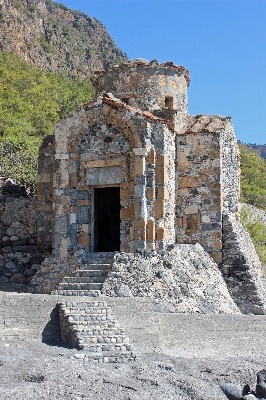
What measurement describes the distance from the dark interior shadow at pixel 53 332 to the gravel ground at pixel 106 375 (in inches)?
3.9

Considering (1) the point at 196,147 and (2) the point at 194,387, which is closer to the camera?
(2) the point at 194,387

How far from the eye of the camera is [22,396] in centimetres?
609

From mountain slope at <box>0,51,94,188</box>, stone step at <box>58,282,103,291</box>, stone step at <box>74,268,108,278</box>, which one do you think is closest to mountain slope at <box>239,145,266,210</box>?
mountain slope at <box>0,51,94,188</box>

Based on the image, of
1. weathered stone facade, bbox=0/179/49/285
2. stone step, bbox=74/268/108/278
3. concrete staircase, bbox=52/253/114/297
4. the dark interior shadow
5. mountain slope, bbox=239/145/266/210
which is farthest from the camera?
mountain slope, bbox=239/145/266/210

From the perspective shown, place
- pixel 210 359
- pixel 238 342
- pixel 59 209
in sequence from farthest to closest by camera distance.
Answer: pixel 59 209 < pixel 238 342 < pixel 210 359

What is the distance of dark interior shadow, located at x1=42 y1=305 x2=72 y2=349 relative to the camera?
9094mm

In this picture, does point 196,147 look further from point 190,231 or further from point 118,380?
point 118,380

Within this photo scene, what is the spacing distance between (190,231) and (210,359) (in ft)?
15.6

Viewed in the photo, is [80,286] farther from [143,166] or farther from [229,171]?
[229,171]

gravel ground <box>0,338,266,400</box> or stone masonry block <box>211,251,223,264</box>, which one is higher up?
stone masonry block <box>211,251,223,264</box>

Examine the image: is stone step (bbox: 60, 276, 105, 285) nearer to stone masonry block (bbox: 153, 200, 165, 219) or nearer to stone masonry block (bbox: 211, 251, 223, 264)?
stone masonry block (bbox: 153, 200, 165, 219)

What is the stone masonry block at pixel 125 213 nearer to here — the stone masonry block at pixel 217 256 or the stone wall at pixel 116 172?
the stone wall at pixel 116 172

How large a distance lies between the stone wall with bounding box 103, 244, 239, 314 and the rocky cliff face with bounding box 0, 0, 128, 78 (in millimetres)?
59608

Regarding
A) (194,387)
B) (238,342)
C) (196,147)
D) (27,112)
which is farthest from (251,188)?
(194,387)
